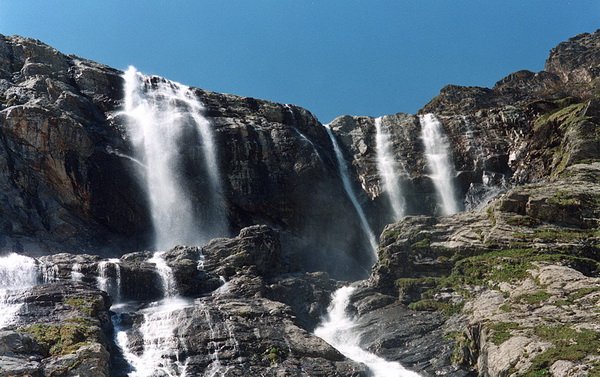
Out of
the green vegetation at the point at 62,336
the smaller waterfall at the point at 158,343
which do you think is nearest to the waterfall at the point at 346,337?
the smaller waterfall at the point at 158,343

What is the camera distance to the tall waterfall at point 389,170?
5638 cm

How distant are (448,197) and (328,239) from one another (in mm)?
13350

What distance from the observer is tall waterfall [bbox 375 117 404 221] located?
56.4 m

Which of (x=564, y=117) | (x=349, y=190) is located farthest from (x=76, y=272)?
(x=564, y=117)

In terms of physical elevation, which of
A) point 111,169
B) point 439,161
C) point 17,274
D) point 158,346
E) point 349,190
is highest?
point 111,169

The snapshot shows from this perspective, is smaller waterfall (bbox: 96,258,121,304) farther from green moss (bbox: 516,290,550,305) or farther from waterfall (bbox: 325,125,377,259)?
waterfall (bbox: 325,125,377,259)

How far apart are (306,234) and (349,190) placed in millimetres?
7898

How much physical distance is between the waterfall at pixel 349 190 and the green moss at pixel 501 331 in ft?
92.7

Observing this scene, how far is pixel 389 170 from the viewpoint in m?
59.2

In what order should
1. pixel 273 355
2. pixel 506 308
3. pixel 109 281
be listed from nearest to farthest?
1. pixel 506 308
2. pixel 273 355
3. pixel 109 281

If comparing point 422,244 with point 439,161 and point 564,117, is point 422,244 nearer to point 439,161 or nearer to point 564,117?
point 439,161

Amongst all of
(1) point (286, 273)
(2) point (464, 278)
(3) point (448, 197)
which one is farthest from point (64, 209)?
(3) point (448, 197)

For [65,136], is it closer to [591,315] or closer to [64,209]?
[64,209]

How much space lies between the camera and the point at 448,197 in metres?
56.5
